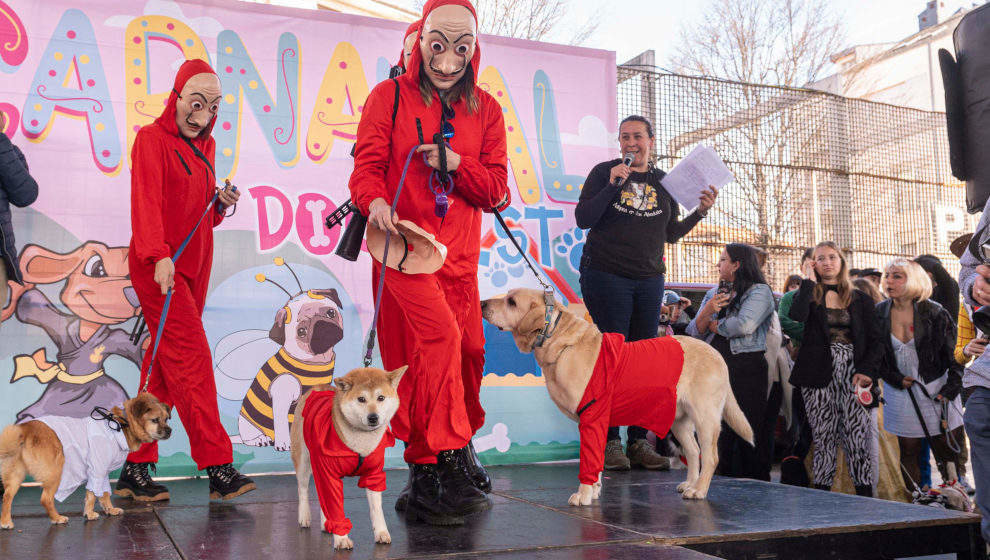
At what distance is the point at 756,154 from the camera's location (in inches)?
370

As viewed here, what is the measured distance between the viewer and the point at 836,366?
5133mm

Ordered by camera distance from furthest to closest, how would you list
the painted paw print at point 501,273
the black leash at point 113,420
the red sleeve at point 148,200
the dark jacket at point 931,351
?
the painted paw print at point 501,273, the dark jacket at point 931,351, the red sleeve at point 148,200, the black leash at point 113,420

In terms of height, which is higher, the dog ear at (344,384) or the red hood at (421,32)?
the red hood at (421,32)

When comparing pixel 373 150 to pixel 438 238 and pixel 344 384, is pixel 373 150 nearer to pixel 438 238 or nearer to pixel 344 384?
pixel 438 238

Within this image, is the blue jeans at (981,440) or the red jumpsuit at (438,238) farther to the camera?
the red jumpsuit at (438,238)

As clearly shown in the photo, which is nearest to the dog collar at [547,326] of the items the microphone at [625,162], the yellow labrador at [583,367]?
the yellow labrador at [583,367]

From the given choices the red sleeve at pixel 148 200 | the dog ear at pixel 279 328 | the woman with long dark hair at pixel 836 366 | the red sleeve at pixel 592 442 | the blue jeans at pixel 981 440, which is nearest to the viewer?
the blue jeans at pixel 981 440

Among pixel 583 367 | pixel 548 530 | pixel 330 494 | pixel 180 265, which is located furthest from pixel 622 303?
pixel 330 494

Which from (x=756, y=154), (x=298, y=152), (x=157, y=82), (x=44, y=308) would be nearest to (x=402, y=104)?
(x=298, y=152)

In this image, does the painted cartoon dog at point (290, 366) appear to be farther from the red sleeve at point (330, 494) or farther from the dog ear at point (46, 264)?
the red sleeve at point (330, 494)

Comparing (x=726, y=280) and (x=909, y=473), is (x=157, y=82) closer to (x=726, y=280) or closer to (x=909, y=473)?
(x=726, y=280)

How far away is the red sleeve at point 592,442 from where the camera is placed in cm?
338

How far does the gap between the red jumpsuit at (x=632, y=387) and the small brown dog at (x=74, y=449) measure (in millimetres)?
1936

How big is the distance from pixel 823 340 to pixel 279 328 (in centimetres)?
357
